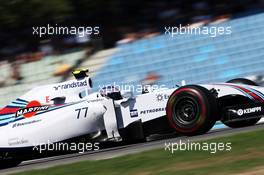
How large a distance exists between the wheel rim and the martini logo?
209 cm

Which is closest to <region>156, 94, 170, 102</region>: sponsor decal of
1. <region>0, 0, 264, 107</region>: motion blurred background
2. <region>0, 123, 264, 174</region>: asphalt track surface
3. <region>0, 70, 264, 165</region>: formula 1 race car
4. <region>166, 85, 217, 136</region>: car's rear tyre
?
<region>0, 70, 264, 165</region>: formula 1 race car

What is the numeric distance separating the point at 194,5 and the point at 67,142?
712 cm

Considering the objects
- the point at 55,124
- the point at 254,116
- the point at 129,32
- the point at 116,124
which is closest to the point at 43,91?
the point at 55,124

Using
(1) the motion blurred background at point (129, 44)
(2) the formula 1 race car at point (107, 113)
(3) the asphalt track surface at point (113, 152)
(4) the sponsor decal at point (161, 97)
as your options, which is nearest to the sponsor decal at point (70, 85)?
(2) the formula 1 race car at point (107, 113)

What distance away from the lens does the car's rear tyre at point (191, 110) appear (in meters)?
8.17

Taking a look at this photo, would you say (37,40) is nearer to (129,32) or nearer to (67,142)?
(129,32)

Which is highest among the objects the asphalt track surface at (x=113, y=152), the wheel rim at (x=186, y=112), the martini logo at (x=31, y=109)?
the martini logo at (x=31, y=109)

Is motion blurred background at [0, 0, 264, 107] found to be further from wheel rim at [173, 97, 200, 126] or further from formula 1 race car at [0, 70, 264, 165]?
wheel rim at [173, 97, 200, 126]

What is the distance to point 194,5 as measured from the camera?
14922mm

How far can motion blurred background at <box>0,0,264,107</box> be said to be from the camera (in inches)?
524

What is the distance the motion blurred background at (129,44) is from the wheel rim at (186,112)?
4.72 metres

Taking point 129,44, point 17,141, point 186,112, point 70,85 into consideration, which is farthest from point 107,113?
point 129,44

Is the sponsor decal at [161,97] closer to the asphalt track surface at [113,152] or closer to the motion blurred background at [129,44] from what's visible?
the asphalt track surface at [113,152]

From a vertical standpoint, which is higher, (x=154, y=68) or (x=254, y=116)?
(x=154, y=68)
